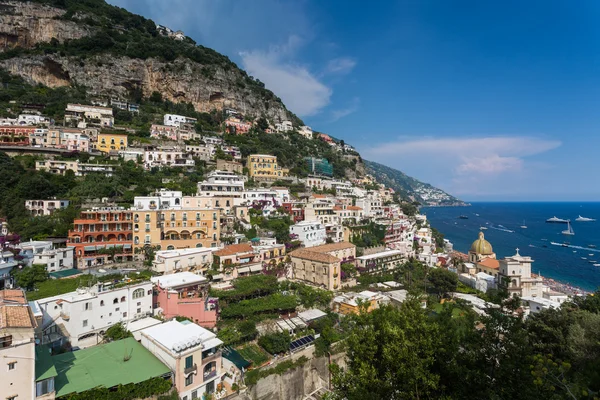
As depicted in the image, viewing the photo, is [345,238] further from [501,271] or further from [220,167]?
[220,167]

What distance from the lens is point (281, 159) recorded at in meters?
69.8

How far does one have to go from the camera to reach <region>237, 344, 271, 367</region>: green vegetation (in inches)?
822

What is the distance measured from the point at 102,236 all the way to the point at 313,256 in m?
23.0

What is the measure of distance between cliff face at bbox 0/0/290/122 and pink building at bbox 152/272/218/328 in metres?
68.4

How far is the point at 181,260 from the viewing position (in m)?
29.3

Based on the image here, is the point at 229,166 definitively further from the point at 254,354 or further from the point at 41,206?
the point at 254,354

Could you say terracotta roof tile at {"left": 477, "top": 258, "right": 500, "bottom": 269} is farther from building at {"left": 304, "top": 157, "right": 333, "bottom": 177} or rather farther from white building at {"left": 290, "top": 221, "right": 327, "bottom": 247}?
building at {"left": 304, "top": 157, "right": 333, "bottom": 177}

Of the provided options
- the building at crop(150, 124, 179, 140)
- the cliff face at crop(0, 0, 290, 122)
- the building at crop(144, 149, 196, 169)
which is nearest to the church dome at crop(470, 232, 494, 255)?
the building at crop(144, 149, 196, 169)

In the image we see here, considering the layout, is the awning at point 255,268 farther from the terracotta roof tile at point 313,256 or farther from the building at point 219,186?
the building at point 219,186

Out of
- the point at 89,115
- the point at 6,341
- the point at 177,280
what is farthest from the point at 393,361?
the point at 89,115

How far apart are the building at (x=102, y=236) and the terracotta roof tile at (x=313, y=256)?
1871cm

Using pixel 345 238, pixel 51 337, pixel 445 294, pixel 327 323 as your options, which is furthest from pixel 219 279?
pixel 445 294

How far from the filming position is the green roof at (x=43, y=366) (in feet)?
43.4

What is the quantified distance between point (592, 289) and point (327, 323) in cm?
4847
